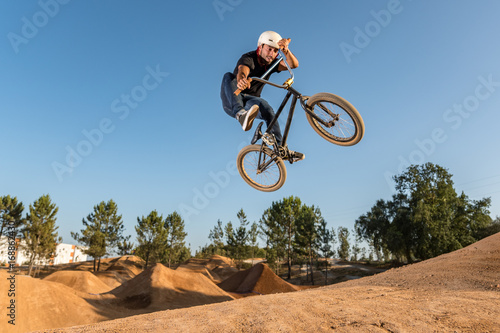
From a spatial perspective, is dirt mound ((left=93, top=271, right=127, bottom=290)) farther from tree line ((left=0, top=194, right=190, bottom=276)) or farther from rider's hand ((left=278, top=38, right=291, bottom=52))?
rider's hand ((left=278, top=38, right=291, bottom=52))

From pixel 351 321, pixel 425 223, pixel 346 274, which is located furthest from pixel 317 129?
pixel 346 274

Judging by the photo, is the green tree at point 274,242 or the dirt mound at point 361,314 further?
the green tree at point 274,242

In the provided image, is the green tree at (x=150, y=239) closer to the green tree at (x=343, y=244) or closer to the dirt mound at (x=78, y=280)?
the dirt mound at (x=78, y=280)

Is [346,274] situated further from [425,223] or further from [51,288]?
[51,288]

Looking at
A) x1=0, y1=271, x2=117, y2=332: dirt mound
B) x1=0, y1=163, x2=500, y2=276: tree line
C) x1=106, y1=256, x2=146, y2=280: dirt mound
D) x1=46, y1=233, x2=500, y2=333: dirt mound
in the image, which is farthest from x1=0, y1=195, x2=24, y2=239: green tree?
x1=46, y1=233, x2=500, y2=333: dirt mound

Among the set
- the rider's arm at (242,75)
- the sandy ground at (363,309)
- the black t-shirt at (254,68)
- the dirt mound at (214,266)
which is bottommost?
the dirt mound at (214,266)

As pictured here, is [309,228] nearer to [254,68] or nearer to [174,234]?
[174,234]

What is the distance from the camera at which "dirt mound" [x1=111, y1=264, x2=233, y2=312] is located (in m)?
23.2

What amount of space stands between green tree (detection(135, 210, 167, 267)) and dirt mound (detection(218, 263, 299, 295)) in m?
20.2

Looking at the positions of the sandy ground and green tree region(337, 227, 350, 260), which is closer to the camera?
the sandy ground

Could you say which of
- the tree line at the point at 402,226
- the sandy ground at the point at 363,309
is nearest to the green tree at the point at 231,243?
the tree line at the point at 402,226

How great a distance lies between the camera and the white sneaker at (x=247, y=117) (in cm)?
596

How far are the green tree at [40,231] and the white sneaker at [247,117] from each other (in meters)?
46.5

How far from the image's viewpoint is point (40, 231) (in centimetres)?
4116
